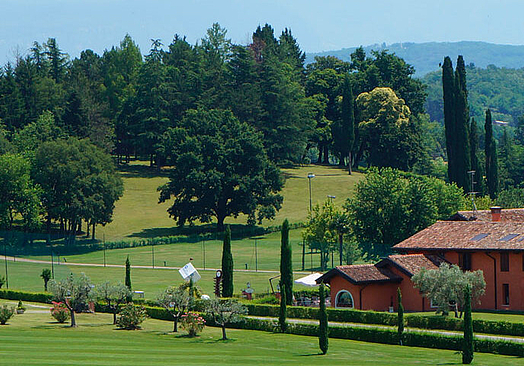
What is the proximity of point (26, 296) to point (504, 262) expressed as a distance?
120ft

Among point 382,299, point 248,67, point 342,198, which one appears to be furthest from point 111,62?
point 382,299

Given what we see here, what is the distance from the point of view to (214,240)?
105m

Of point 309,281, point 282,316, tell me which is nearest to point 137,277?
point 309,281

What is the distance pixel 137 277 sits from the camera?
80.1m

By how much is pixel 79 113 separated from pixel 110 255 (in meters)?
44.3

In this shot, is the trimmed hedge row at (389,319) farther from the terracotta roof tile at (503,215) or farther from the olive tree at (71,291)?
the terracotta roof tile at (503,215)

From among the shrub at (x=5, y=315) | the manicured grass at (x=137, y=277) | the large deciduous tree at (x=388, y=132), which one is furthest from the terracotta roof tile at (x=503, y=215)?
the large deciduous tree at (x=388, y=132)

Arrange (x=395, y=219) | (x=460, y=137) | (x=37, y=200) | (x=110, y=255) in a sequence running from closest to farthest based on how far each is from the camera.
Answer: (x=395, y=219) → (x=110, y=255) → (x=37, y=200) → (x=460, y=137)

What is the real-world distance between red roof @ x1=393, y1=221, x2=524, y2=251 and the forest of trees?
44703mm

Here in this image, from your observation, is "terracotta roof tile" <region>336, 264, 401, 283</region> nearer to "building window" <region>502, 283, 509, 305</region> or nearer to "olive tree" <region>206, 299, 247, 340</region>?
"building window" <region>502, 283, 509, 305</region>

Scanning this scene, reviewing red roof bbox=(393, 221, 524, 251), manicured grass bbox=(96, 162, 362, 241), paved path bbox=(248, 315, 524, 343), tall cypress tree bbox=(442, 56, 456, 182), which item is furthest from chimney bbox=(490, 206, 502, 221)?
manicured grass bbox=(96, 162, 362, 241)

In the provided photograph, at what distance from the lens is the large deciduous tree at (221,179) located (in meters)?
108

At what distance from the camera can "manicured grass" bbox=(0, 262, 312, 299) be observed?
243 feet

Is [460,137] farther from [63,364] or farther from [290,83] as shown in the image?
[63,364]
